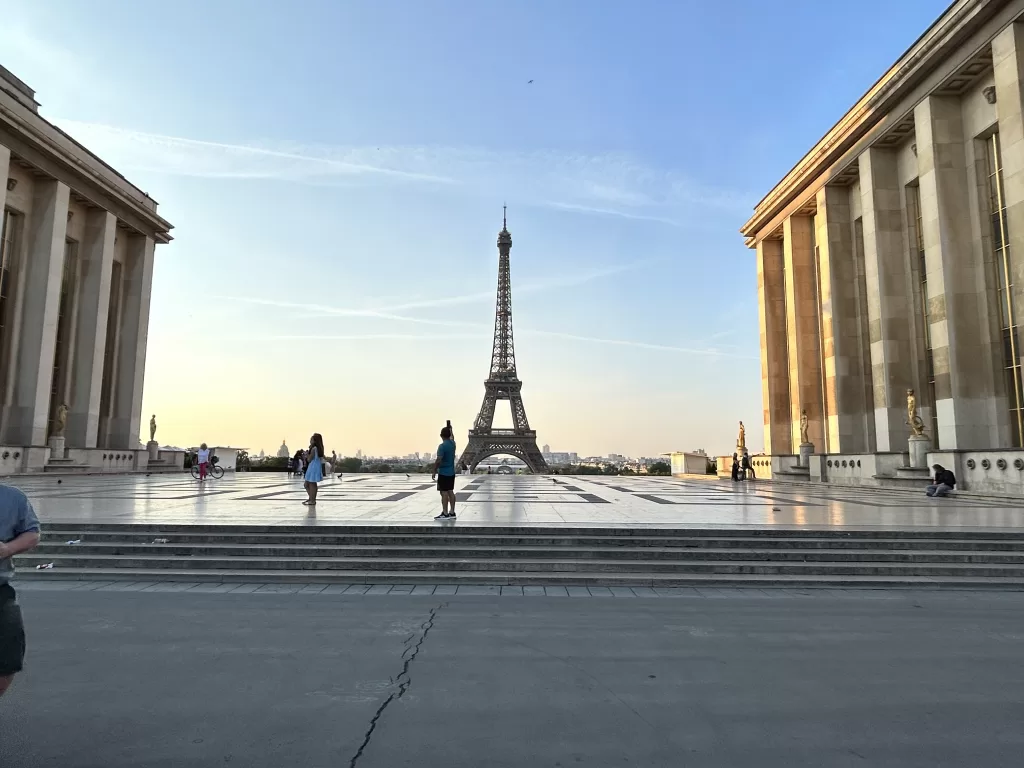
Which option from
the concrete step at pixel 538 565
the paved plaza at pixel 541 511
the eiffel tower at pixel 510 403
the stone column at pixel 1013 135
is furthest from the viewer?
the eiffel tower at pixel 510 403

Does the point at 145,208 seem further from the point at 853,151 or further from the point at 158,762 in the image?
the point at 158,762

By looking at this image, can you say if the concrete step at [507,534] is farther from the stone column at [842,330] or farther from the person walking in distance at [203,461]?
the stone column at [842,330]

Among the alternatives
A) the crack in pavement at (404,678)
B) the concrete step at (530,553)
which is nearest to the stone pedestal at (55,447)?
the concrete step at (530,553)

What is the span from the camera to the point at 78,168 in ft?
106

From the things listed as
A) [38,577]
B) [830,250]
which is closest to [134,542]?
[38,577]

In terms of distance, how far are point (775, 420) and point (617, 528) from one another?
29.2 metres

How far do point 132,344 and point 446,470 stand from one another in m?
35.4

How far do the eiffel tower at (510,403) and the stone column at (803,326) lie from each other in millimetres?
32400

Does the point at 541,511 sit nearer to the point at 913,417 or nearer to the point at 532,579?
the point at 532,579

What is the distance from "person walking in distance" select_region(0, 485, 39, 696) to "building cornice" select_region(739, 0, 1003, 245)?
2654cm

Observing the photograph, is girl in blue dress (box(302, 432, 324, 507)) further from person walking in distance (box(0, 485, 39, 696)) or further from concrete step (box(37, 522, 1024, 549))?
person walking in distance (box(0, 485, 39, 696))

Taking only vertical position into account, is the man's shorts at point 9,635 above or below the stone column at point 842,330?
below

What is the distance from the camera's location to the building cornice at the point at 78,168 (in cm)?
2891

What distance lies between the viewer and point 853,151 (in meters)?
28.2
